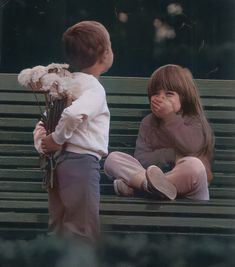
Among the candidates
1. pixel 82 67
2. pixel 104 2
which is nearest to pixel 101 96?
pixel 82 67

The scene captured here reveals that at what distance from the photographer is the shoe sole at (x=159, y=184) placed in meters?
4.86

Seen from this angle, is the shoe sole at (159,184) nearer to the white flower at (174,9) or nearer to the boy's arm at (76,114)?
the boy's arm at (76,114)

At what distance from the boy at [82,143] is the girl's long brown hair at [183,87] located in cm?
29

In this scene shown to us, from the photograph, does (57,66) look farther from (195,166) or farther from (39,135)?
(195,166)

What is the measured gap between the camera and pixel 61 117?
4.71 meters

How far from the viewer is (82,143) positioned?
15.5 feet

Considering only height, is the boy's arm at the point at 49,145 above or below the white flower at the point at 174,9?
below

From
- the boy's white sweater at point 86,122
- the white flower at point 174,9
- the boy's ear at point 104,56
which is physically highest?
the white flower at point 174,9

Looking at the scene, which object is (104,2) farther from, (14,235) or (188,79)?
(14,235)

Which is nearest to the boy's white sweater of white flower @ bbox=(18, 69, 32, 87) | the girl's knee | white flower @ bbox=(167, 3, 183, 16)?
white flower @ bbox=(18, 69, 32, 87)

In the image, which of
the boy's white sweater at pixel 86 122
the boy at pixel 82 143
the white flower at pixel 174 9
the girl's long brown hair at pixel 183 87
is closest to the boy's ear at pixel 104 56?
the boy at pixel 82 143

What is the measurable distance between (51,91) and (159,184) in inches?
26.2

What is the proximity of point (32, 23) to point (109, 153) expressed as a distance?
73 centimetres

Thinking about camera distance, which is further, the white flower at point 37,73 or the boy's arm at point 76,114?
the white flower at point 37,73
